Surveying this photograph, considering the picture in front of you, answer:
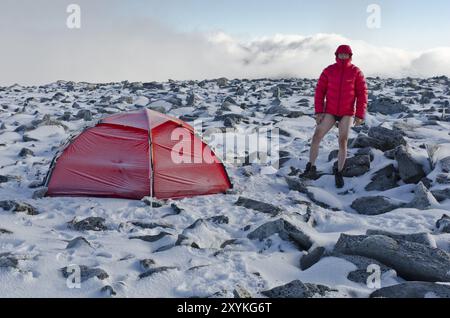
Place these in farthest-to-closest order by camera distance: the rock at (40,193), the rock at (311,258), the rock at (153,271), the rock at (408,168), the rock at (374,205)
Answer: the rock at (408,168) < the rock at (40,193) < the rock at (374,205) < the rock at (311,258) < the rock at (153,271)

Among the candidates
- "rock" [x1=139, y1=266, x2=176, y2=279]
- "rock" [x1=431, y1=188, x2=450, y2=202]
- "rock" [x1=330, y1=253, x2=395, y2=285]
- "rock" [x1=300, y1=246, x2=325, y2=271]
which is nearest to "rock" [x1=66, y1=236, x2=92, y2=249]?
"rock" [x1=139, y1=266, x2=176, y2=279]

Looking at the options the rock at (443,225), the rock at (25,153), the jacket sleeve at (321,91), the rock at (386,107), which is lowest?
the rock at (443,225)

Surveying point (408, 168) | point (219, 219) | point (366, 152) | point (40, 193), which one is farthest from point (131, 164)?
point (408, 168)

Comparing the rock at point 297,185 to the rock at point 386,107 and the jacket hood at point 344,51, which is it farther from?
the rock at point 386,107

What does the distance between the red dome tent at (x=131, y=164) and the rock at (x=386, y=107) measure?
31.9 feet

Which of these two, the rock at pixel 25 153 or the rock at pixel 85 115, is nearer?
the rock at pixel 25 153

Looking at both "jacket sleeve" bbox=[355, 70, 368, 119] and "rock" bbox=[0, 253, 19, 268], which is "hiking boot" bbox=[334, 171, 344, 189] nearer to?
"jacket sleeve" bbox=[355, 70, 368, 119]

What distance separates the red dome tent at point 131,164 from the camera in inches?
281

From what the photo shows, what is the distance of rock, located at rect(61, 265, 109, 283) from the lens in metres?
4.23

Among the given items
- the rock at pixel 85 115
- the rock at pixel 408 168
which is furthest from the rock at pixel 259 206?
the rock at pixel 85 115

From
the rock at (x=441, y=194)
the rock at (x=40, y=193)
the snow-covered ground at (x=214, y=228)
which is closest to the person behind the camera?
the snow-covered ground at (x=214, y=228)

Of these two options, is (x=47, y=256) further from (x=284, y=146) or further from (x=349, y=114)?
(x=284, y=146)

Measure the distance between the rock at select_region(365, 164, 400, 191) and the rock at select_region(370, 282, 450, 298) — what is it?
3861mm

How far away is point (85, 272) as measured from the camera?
4.30 m
